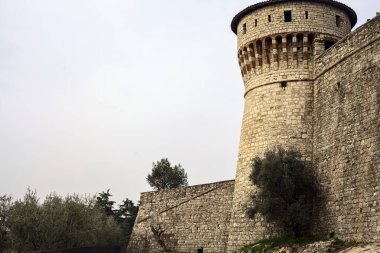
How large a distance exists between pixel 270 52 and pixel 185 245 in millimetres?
14039

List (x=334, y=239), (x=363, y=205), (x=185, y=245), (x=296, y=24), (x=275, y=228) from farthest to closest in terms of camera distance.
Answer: (x=185, y=245), (x=296, y=24), (x=275, y=228), (x=334, y=239), (x=363, y=205)

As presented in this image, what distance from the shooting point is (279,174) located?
18.0 m

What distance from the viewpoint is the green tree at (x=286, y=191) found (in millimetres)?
18016

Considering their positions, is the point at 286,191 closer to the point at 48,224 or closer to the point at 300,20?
the point at 300,20

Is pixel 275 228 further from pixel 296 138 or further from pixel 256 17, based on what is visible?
pixel 256 17

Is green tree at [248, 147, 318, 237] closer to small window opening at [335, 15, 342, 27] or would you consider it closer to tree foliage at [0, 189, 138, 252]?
small window opening at [335, 15, 342, 27]

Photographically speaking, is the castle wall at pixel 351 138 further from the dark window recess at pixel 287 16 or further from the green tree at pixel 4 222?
the green tree at pixel 4 222

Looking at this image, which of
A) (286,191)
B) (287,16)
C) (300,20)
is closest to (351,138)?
(286,191)

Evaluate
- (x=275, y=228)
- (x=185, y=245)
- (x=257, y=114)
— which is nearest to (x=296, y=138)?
(x=257, y=114)

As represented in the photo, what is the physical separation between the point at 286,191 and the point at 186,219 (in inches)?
525

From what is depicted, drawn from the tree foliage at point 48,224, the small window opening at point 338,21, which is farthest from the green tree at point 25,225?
the small window opening at point 338,21

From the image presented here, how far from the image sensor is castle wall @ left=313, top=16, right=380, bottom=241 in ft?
52.2

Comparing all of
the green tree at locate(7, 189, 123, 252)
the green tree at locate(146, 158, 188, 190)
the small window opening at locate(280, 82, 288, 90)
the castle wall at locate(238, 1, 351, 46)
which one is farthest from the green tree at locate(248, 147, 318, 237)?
the green tree at locate(146, 158, 188, 190)

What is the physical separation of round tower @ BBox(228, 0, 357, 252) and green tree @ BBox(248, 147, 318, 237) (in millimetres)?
2124
